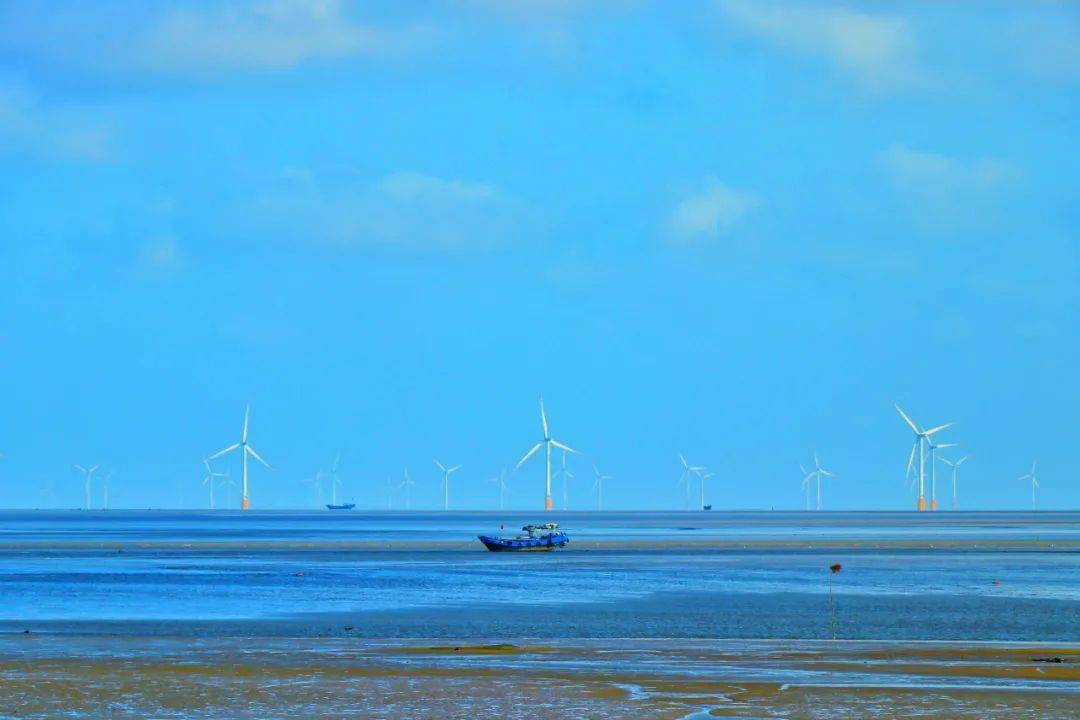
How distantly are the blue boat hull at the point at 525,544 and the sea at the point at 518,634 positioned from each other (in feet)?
73.7

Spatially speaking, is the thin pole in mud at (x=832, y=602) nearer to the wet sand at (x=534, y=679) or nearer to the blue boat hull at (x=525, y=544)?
the wet sand at (x=534, y=679)

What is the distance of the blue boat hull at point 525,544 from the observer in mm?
129500

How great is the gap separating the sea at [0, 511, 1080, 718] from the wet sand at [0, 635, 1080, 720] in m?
0.11

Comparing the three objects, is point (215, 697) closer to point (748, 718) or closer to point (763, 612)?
point (748, 718)

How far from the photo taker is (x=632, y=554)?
120 metres

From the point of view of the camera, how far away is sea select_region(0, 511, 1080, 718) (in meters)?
31.2

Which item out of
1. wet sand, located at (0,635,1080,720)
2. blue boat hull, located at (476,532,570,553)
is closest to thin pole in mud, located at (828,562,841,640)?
wet sand, located at (0,635,1080,720)

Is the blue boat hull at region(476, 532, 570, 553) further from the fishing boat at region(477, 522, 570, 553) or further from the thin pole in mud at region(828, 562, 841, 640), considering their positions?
the thin pole in mud at region(828, 562, 841, 640)

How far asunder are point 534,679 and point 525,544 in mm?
96298

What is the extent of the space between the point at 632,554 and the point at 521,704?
8973cm

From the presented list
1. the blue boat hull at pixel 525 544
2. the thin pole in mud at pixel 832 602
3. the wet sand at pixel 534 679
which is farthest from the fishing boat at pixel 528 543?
the wet sand at pixel 534 679

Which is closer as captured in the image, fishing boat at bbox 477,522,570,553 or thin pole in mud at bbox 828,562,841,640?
thin pole in mud at bbox 828,562,841,640

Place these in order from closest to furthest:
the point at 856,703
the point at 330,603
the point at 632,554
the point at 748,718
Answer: the point at 748,718
the point at 856,703
the point at 330,603
the point at 632,554

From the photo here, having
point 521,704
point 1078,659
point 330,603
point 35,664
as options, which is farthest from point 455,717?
point 330,603
